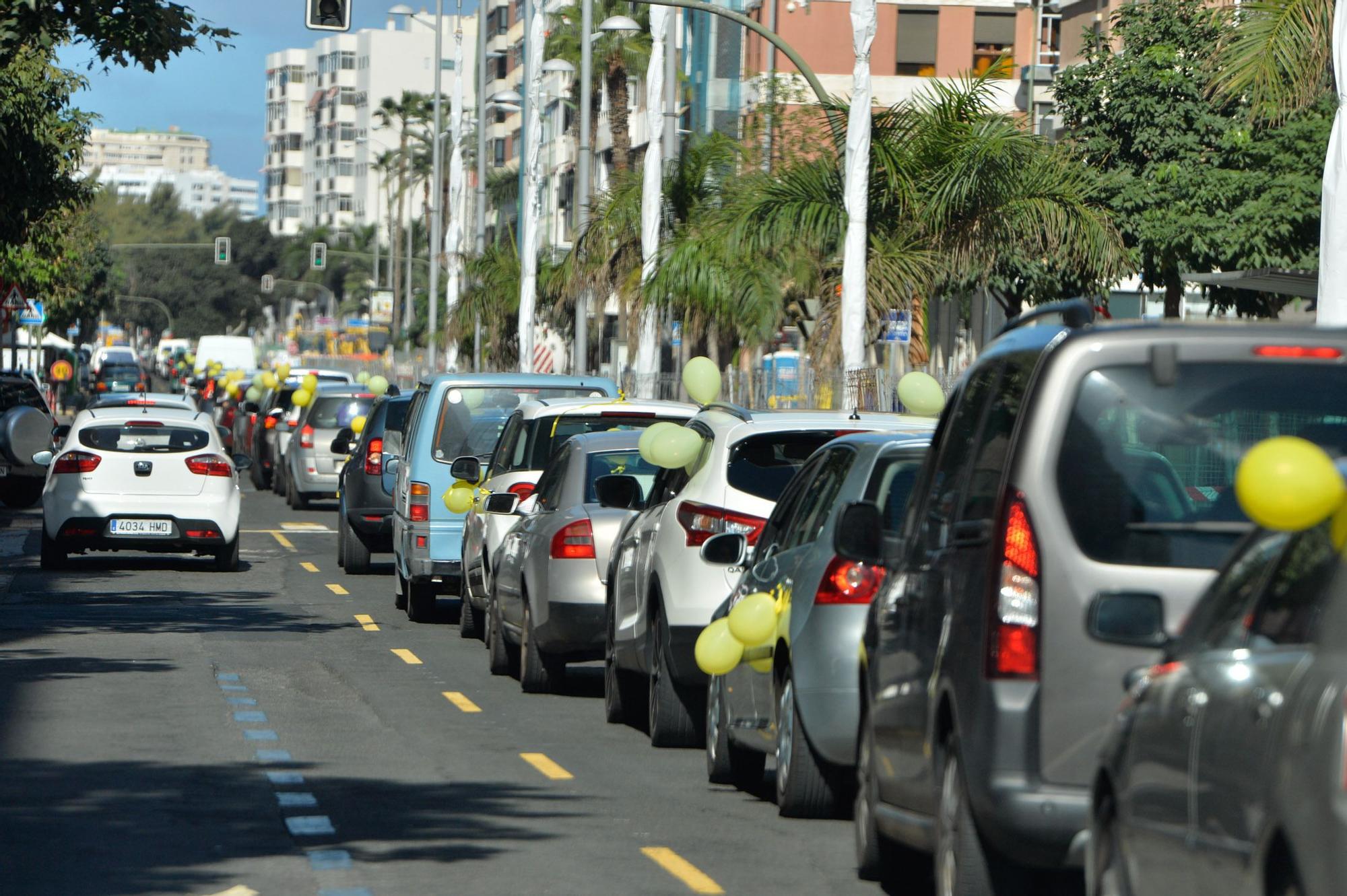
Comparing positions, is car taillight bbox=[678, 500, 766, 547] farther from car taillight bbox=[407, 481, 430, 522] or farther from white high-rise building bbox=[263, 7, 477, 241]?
white high-rise building bbox=[263, 7, 477, 241]

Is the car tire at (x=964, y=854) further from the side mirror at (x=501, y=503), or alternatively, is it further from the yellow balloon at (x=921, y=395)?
the side mirror at (x=501, y=503)

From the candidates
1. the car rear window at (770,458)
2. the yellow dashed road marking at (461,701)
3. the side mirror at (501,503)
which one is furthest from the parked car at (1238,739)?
the side mirror at (501,503)

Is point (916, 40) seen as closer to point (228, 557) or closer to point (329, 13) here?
point (228, 557)

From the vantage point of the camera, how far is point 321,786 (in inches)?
418

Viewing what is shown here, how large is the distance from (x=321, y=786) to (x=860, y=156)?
50.4ft

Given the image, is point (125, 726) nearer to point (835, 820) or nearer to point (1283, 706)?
point (835, 820)

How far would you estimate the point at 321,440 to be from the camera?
35562 mm

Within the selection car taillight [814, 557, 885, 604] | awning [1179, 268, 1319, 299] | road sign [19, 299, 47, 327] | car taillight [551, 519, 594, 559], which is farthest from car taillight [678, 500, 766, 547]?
road sign [19, 299, 47, 327]

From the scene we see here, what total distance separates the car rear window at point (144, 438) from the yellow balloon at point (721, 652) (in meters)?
15.1

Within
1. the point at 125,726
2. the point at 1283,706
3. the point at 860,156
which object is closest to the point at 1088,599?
the point at 1283,706

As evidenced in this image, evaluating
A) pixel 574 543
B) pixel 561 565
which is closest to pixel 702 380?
pixel 574 543

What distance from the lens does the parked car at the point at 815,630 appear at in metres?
9.22

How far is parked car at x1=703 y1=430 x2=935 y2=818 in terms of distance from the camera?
Answer: 922 centimetres

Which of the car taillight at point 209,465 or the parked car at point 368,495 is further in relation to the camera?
the car taillight at point 209,465
